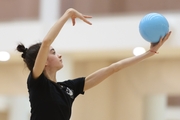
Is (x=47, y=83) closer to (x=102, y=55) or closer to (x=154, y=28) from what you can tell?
(x=154, y=28)

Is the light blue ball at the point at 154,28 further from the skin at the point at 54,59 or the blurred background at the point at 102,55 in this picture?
the blurred background at the point at 102,55

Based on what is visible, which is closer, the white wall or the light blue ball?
the light blue ball

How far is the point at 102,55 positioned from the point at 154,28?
2.31 m

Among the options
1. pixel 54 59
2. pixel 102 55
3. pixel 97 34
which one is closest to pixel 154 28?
pixel 54 59

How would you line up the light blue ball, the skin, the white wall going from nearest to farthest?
the skin → the light blue ball → the white wall

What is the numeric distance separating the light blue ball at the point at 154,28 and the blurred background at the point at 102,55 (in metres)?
1.58

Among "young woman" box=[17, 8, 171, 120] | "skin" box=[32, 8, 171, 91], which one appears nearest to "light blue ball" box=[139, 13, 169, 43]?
"skin" box=[32, 8, 171, 91]

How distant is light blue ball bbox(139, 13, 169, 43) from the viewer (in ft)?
6.95

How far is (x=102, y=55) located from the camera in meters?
4.44

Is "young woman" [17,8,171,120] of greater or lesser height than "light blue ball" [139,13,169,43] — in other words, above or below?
below

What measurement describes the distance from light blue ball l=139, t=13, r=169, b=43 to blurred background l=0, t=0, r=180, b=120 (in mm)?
1583

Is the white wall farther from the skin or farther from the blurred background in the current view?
the skin

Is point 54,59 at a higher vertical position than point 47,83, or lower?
higher

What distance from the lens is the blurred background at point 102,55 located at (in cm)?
394
